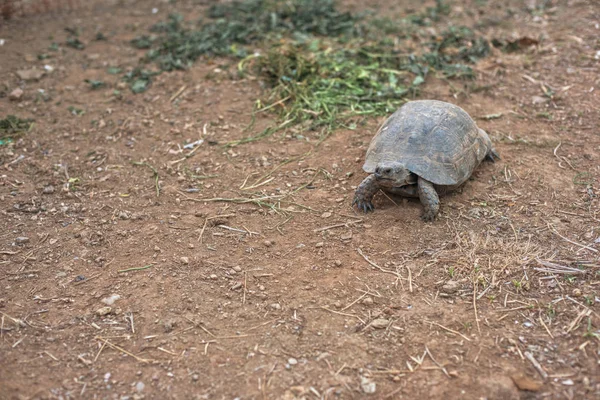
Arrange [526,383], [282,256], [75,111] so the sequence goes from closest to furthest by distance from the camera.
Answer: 1. [526,383]
2. [282,256]
3. [75,111]

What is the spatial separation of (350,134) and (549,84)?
2450 mm

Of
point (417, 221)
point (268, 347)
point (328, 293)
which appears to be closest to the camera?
point (268, 347)

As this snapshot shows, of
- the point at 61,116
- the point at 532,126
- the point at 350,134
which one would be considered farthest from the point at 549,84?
the point at 61,116

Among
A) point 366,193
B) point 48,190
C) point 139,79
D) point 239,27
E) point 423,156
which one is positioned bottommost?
point 48,190

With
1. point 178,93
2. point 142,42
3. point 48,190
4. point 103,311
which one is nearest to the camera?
point 103,311

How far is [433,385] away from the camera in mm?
3084

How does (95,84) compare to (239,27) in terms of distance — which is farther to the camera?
(239,27)

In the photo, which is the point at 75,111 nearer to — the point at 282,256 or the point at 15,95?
the point at 15,95

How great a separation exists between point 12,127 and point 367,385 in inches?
183

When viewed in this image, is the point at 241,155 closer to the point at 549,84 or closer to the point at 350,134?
the point at 350,134

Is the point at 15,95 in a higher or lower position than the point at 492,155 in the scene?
higher

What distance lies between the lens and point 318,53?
667cm

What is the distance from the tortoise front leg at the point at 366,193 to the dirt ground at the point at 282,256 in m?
0.11

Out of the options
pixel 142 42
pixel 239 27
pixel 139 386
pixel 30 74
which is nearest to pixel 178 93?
pixel 142 42
